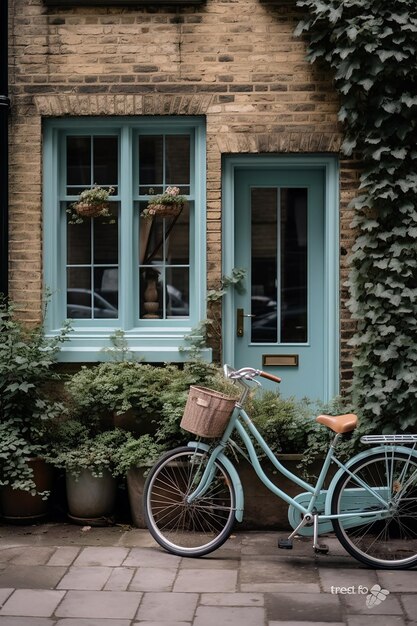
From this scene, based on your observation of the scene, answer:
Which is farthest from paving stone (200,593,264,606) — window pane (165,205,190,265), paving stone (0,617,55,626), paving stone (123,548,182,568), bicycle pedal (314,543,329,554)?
window pane (165,205,190,265)

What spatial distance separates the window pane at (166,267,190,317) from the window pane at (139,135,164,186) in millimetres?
778

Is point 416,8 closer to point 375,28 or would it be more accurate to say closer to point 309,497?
point 375,28

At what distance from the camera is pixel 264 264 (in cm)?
809

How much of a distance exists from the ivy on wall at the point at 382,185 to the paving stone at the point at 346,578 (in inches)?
52.6

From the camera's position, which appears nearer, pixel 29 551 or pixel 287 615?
pixel 287 615

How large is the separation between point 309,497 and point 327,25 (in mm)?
3696

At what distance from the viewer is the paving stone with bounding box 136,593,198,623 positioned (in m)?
5.22

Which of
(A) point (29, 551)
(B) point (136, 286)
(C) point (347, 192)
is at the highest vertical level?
(C) point (347, 192)

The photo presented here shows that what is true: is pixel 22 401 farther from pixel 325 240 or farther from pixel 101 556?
pixel 325 240

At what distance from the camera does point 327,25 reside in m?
7.52

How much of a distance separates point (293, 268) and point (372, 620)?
3.57m

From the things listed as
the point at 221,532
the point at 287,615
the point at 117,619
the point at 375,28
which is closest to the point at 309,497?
the point at 221,532

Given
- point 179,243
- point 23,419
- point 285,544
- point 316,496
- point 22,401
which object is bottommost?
point 285,544

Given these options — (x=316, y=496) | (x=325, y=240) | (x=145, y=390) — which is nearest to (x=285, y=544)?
(x=316, y=496)
